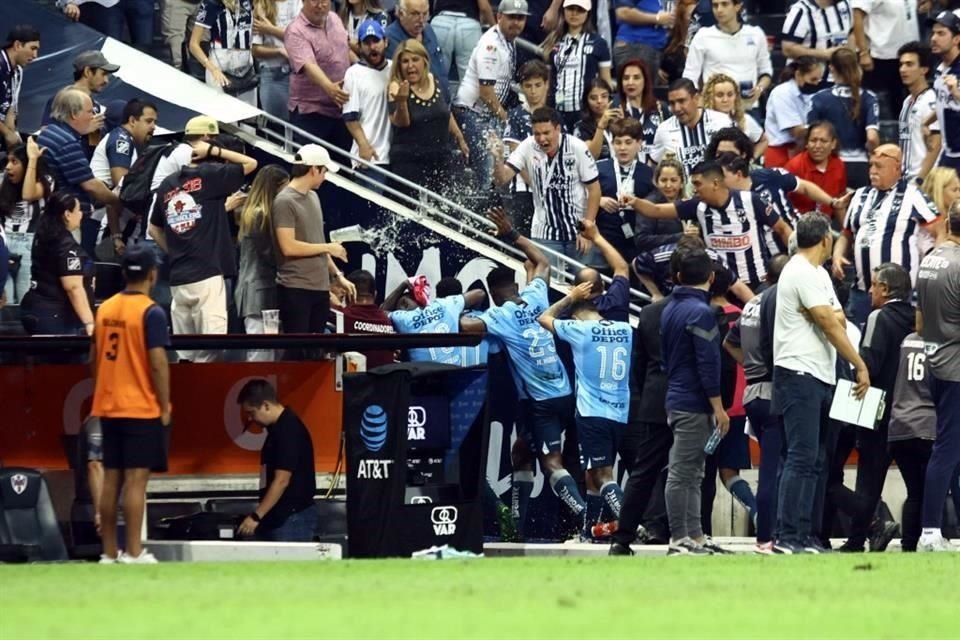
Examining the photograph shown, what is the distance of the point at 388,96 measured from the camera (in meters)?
18.0

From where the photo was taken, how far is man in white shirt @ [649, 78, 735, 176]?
18016 millimetres

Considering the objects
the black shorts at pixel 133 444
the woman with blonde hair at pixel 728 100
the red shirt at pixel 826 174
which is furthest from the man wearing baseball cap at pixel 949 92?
the black shorts at pixel 133 444

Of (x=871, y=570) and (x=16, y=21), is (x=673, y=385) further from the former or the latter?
(x=16, y=21)

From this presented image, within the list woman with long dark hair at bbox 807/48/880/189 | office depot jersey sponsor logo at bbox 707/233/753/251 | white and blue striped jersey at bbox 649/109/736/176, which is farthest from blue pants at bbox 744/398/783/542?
woman with long dark hair at bbox 807/48/880/189

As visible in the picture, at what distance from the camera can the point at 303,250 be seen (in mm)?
15281

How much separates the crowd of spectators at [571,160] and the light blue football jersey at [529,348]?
44cm

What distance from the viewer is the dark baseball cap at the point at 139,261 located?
12898 mm

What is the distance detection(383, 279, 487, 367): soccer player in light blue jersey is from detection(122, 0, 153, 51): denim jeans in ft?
15.2

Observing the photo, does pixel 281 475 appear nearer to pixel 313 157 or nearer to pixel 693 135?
pixel 313 157

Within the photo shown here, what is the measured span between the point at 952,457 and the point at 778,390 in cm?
A: 126

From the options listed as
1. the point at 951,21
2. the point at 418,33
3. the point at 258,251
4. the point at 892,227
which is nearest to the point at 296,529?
the point at 258,251

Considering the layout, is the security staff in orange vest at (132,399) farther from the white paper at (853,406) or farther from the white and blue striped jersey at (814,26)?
the white and blue striped jersey at (814,26)

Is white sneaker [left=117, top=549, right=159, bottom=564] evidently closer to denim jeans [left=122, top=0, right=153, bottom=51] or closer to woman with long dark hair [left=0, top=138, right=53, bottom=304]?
woman with long dark hair [left=0, top=138, right=53, bottom=304]

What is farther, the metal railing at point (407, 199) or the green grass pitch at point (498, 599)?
the metal railing at point (407, 199)
